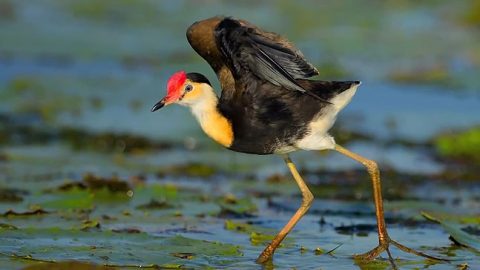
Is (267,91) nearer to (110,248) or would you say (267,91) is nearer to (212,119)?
(212,119)

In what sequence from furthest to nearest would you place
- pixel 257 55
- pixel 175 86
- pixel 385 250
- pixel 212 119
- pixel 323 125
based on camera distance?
pixel 385 250 < pixel 323 125 < pixel 175 86 < pixel 212 119 < pixel 257 55

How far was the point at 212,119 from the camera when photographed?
7.27 meters

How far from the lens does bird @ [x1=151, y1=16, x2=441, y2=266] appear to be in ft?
23.7

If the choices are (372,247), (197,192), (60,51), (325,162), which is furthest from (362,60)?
(372,247)

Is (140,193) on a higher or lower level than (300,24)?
lower

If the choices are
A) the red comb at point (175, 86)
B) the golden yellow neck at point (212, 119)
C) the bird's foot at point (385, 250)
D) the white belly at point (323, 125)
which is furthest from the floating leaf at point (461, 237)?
the red comb at point (175, 86)

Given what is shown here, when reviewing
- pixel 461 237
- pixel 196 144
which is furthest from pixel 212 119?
pixel 196 144

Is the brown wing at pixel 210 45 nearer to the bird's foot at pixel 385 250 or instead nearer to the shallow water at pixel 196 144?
the shallow water at pixel 196 144

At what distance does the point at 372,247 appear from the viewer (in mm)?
8078

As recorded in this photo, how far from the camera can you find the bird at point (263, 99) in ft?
23.7

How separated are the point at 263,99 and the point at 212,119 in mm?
410

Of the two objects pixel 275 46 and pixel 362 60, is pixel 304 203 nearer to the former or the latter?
pixel 275 46

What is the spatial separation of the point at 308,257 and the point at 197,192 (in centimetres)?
240

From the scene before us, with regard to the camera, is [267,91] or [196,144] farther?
[196,144]
